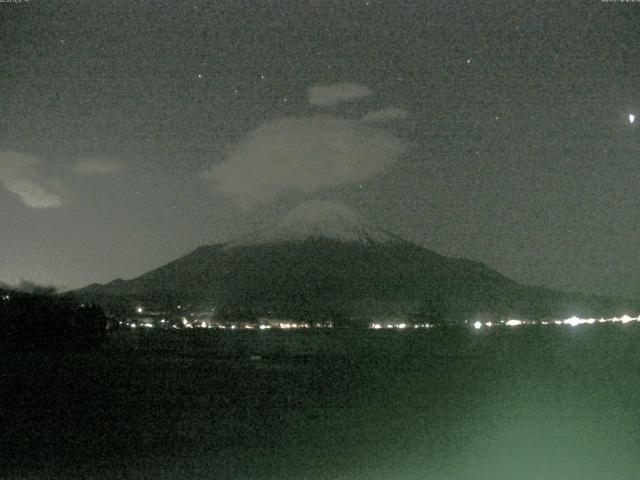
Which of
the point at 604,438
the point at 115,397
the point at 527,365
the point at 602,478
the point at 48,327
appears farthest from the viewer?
the point at 48,327

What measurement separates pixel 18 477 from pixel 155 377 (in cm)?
2414

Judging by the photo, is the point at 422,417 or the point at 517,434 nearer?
the point at 517,434

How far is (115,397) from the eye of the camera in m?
30.1

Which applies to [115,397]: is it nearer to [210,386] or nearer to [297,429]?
[210,386]

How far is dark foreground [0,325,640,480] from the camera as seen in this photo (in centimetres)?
1581

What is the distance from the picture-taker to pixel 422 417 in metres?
23.8

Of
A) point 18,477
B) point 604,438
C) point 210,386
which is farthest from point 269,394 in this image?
point 18,477

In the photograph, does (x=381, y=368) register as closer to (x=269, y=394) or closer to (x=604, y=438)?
→ (x=269, y=394)

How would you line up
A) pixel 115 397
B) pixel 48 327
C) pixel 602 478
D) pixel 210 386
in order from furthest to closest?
1. pixel 48 327
2. pixel 210 386
3. pixel 115 397
4. pixel 602 478

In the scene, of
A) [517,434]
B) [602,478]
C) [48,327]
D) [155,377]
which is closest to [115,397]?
[155,377]

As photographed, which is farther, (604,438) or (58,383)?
(58,383)

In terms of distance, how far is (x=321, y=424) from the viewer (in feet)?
74.9

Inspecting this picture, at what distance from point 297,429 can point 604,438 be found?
6517 millimetres

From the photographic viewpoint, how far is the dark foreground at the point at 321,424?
51.9 ft
